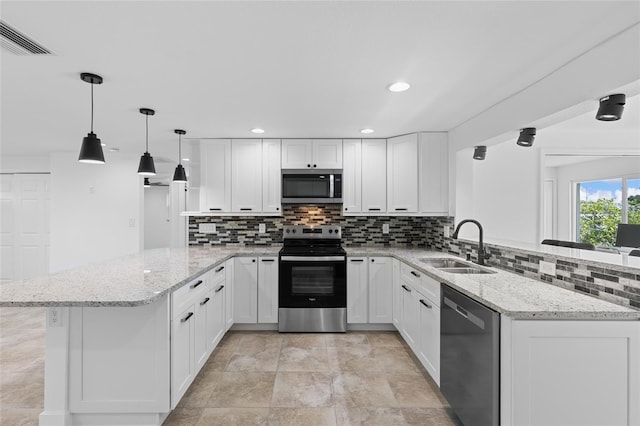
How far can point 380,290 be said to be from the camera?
3.67 meters

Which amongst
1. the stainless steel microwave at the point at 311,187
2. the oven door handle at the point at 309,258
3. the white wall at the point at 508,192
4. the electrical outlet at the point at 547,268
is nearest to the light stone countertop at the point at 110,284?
the oven door handle at the point at 309,258

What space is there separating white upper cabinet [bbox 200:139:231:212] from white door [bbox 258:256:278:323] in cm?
89

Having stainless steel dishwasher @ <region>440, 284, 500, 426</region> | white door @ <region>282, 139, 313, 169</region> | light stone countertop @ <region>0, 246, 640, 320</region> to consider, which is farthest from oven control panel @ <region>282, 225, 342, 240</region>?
stainless steel dishwasher @ <region>440, 284, 500, 426</region>

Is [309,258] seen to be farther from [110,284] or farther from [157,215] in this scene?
[157,215]

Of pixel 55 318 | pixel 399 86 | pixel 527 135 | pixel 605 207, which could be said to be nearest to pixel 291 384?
pixel 55 318

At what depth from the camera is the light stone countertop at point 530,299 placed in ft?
4.87

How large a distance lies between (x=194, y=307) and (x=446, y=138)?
123 inches

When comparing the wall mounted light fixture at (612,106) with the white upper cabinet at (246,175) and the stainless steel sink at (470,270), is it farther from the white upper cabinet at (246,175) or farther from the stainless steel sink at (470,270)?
the white upper cabinet at (246,175)

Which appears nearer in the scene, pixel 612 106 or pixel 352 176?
pixel 612 106

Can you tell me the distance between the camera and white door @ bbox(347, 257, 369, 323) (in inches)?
144

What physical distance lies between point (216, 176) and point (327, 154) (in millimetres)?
1390

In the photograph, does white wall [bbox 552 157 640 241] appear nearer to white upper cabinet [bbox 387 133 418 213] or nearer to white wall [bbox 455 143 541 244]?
white wall [bbox 455 143 541 244]

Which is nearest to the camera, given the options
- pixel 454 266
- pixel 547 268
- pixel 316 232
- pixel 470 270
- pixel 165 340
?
pixel 165 340

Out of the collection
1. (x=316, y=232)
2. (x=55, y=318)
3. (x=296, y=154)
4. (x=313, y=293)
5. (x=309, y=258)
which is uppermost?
(x=296, y=154)
